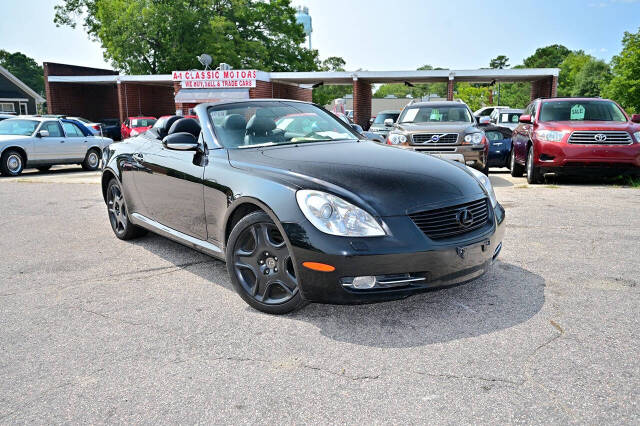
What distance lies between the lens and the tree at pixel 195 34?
40.7 meters

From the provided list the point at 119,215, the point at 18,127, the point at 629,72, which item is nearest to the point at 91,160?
the point at 18,127

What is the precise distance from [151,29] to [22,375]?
4137cm

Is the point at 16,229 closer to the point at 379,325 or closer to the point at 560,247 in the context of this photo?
the point at 379,325

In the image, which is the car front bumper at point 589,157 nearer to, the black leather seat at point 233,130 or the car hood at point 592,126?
the car hood at point 592,126

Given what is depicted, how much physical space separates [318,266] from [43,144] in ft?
46.6

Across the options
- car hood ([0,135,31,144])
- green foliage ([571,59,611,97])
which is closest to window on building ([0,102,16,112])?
car hood ([0,135,31,144])

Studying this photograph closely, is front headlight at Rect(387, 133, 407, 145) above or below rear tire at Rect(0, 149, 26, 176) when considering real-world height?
above

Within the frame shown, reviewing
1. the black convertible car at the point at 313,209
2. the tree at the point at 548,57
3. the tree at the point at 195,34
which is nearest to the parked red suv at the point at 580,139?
the black convertible car at the point at 313,209

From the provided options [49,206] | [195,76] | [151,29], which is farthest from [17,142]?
[151,29]

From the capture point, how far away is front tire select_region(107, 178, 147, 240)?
607 cm

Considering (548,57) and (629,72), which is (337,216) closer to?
(629,72)

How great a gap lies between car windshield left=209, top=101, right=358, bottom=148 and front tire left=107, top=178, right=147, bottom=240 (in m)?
1.87

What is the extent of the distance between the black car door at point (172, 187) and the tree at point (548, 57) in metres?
111

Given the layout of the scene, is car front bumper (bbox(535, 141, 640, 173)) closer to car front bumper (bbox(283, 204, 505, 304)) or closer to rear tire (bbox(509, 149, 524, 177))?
rear tire (bbox(509, 149, 524, 177))
